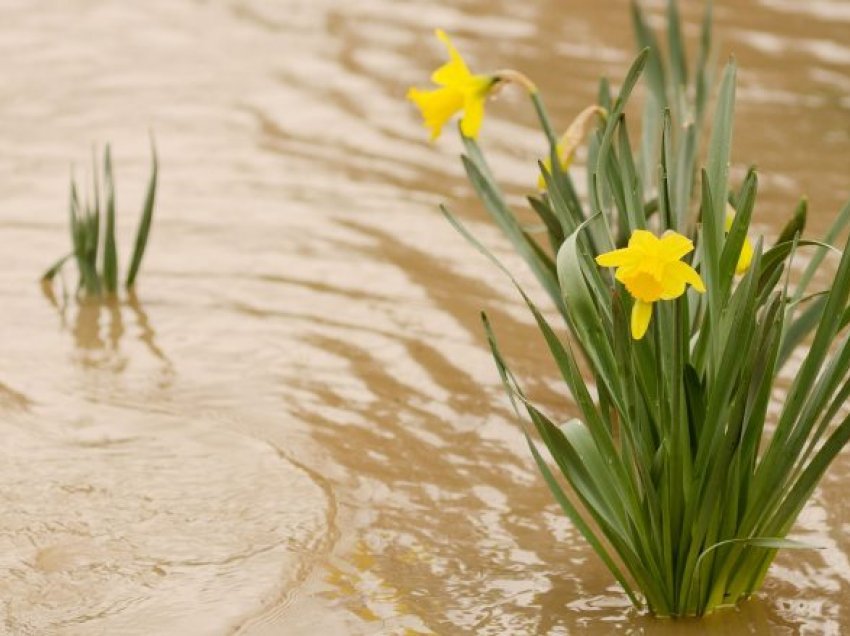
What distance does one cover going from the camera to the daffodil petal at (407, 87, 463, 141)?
2957mm

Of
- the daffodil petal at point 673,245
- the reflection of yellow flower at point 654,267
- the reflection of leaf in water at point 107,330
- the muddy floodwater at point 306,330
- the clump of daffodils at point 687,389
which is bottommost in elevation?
the reflection of leaf in water at point 107,330

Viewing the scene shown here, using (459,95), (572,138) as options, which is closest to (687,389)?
(572,138)

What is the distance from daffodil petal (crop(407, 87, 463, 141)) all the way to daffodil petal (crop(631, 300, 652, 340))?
76cm

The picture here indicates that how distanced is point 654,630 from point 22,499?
115 centimetres

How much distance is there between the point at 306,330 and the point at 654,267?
162 cm

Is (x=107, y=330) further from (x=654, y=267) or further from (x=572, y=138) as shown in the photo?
(x=654, y=267)

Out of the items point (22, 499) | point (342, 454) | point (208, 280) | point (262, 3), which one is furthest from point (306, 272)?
point (262, 3)

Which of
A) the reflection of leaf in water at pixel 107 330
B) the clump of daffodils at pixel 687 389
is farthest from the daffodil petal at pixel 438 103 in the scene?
the reflection of leaf in water at pixel 107 330

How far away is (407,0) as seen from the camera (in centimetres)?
653

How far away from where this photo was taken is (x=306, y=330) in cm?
377

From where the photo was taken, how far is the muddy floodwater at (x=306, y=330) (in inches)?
105

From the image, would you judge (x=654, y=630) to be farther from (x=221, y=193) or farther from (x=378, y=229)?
(x=221, y=193)

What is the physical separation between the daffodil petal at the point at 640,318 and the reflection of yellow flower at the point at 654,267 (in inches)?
0.9

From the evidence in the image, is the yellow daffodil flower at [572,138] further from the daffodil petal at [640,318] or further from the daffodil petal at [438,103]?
the daffodil petal at [640,318]
